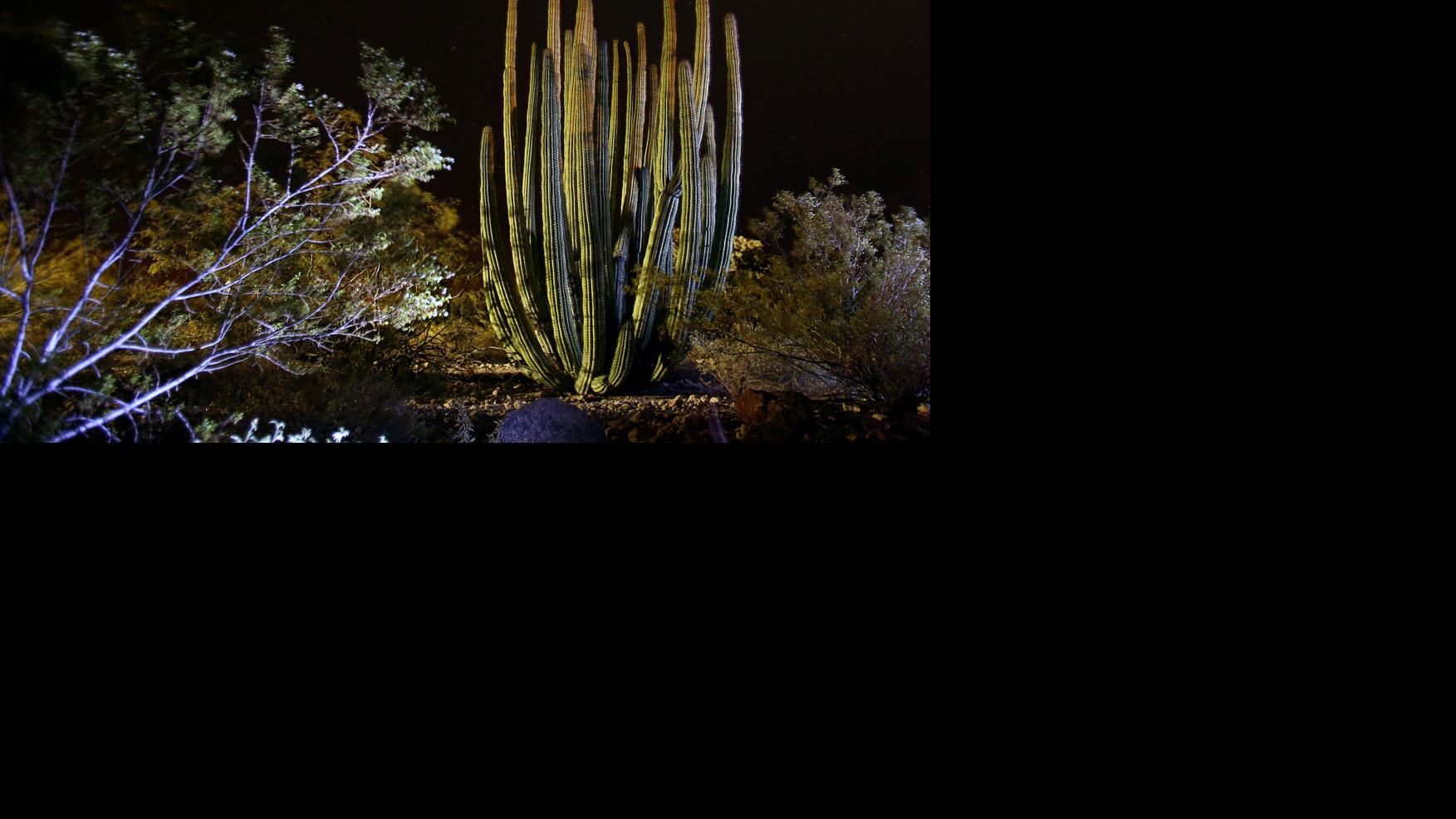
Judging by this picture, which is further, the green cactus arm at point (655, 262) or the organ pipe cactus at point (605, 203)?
the green cactus arm at point (655, 262)

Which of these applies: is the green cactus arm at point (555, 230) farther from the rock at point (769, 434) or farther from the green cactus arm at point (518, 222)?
the rock at point (769, 434)

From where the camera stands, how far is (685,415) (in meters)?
4.08

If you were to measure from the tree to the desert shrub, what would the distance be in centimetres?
158

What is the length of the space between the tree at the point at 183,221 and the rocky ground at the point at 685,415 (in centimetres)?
53

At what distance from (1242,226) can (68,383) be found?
13.6ft

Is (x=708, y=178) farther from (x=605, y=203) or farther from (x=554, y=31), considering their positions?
(x=554, y=31)

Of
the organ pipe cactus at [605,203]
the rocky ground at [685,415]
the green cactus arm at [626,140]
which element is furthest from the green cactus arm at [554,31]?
the rocky ground at [685,415]

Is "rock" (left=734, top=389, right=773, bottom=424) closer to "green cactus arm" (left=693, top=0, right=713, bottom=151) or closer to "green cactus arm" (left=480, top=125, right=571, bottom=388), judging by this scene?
"green cactus arm" (left=480, top=125, right=571, bottom=388)

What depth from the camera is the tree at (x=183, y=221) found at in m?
3.21

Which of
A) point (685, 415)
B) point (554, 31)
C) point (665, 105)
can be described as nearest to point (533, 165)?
point (554, 31)

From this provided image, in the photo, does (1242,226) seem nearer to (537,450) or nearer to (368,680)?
(537,450)

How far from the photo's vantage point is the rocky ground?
371 centimetres

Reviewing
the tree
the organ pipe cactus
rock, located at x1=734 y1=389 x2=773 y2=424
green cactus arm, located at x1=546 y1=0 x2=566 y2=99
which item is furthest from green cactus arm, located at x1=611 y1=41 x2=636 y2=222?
rock, located at x1=734 y1=389 x2=773 y2=424

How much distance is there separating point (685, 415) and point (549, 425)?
817 millimetres
